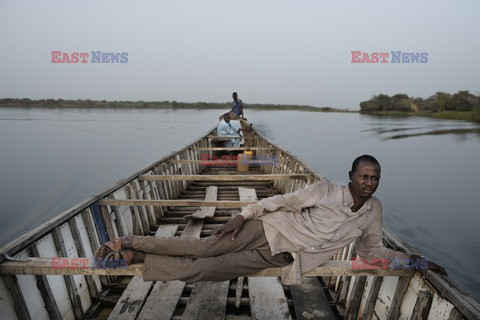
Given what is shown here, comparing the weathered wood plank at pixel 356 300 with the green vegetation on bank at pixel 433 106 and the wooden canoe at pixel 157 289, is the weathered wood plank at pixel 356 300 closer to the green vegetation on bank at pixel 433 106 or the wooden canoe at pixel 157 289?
the wooden canoe at pixel 157 289

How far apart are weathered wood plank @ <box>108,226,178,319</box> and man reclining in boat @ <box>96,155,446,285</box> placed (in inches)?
39.0

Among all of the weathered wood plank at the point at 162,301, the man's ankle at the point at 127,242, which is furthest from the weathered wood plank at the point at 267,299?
the man's ankle at the point at 127,242

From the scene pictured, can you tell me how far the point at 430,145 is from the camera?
22859 millimetres

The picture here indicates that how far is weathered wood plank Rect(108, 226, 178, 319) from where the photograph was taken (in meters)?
2.85

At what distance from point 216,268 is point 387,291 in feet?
5.06

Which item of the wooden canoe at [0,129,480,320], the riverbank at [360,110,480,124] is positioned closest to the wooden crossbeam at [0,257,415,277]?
the wooden canoe at [0,129,480,320]

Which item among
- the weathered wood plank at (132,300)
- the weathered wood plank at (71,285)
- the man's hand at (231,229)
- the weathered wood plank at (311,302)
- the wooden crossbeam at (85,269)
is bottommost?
the weathered wood plank at (311,302)

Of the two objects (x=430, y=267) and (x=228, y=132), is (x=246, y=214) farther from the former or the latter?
(x=228, y=132)

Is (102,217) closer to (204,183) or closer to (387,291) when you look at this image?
(387,291)

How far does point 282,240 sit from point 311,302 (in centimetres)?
125

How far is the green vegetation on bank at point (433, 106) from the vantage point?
185 feet

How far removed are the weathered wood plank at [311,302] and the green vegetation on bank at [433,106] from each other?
52842 mm

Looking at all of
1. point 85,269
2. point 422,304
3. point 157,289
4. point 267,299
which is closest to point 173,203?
point 157,289

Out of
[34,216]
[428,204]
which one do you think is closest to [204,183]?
[34,216]
